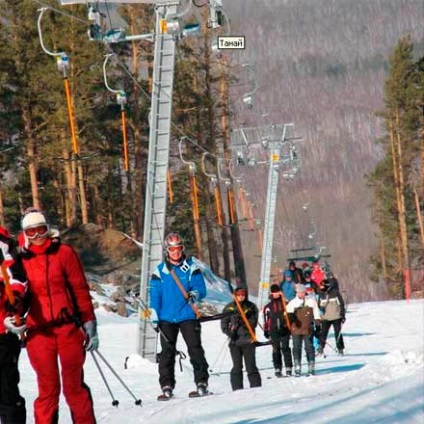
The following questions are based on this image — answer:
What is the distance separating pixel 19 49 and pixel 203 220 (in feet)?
59.1

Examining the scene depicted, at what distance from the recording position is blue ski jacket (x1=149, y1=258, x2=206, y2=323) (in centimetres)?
1169

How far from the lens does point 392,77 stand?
76438mm

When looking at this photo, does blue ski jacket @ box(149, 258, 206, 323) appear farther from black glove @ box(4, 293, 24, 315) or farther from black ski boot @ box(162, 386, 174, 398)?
black glove @ box(4, 293, 24, 315)

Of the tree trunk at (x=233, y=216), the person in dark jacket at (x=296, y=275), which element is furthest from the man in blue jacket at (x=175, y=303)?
the tree trunk at (x=233, y=216)

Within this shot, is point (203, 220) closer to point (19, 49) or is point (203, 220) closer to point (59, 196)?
point (59, 196)

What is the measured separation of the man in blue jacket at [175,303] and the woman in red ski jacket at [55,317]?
139 inches

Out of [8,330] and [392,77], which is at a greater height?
[392,77]

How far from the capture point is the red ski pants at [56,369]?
26.1ft

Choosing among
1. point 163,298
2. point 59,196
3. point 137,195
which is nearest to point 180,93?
point 137,195

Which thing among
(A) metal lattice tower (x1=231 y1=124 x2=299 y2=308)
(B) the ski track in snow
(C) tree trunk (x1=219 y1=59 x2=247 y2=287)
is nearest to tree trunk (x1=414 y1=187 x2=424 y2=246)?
(C) tree trunk (x1=219 y1=59 x2=247 y2=287)

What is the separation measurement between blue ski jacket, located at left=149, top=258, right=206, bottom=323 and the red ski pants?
3.68 meters

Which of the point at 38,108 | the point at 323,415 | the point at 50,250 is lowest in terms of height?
the point at 323,415

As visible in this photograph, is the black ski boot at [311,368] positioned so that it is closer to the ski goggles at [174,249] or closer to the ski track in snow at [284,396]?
the ski track in snow at [284,396]

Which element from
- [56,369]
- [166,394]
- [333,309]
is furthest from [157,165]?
[56,369]
